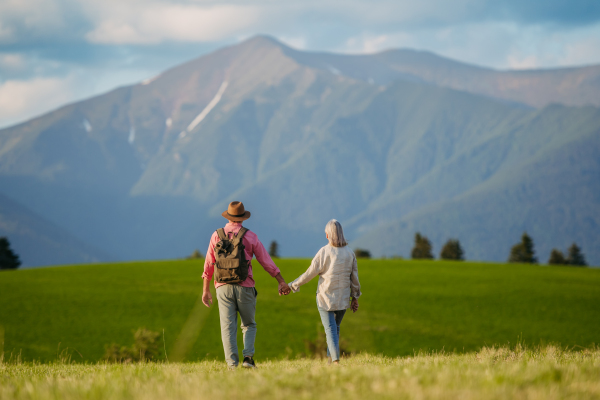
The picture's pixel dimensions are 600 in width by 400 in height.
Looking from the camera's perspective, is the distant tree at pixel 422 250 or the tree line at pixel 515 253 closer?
the tree line at pixel 515 253

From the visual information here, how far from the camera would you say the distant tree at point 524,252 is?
10694cm

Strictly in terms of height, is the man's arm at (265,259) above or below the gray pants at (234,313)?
above

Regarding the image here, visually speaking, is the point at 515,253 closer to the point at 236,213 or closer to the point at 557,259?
the point at 557,259

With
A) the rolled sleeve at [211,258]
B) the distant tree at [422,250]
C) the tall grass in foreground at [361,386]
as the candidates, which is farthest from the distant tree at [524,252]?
the tall grass in foreground at [361,386]

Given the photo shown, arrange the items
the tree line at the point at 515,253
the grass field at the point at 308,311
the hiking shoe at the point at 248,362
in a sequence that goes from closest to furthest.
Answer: the hiking shoe at the point at 248,362, the grass field at the point at 308,311, the tree line at the point at 515,253

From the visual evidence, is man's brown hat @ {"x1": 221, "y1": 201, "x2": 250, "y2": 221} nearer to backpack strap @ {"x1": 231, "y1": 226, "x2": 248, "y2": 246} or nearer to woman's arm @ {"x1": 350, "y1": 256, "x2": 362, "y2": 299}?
backpack strap @ {"x1": 231, "y1": 226, "x2": 248, "y2": 246}

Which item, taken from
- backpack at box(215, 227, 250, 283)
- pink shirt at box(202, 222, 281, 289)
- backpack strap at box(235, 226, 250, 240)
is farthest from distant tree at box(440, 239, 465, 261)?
backpack at box(215, 227, 250, 283)

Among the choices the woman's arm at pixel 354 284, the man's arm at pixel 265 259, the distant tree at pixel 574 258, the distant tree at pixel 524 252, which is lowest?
the distant tree at pixel 574 258

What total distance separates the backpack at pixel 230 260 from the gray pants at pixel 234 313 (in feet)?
0.72

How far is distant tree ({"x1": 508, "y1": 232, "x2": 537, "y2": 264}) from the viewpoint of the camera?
4210 inches

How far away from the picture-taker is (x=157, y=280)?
7494cm

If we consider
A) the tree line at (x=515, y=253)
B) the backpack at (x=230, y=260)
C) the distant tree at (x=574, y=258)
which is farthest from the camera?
the distant tree at (x=574, y=258)

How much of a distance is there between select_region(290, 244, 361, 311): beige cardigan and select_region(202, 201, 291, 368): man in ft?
3.02

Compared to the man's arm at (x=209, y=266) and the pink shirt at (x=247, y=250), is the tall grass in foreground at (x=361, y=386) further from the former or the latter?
the man's arm at (x=209, y=266)
